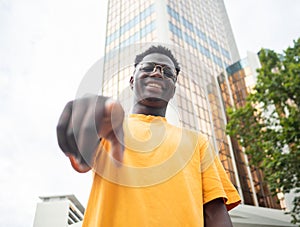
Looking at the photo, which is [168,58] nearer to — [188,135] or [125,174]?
[188,135]

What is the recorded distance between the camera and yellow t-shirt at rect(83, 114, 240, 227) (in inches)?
32.7

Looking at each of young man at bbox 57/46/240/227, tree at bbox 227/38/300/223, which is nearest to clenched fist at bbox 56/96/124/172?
young man at bbox 57/46/240/227

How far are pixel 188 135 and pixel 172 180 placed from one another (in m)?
0.27

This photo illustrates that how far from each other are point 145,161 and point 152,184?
77 mm

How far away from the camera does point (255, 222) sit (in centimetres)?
984

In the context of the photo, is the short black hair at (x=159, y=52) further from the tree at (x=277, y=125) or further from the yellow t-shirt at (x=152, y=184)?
the tree at (x=277, y=125)

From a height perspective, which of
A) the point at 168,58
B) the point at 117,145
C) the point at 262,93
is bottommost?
the point at 117,145

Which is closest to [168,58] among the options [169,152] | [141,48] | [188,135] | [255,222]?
[141,48]

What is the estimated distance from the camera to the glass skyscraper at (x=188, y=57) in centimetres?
128

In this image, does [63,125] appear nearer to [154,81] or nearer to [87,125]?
[87,125]

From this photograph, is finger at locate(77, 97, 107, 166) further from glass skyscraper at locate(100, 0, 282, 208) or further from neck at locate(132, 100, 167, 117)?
neck at locate(132, 100, 167, 117)

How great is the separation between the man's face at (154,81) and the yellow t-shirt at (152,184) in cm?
14

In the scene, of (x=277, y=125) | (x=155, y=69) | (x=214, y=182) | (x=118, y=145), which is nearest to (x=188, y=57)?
(x=155, y=69)

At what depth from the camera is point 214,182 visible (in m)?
1.03
